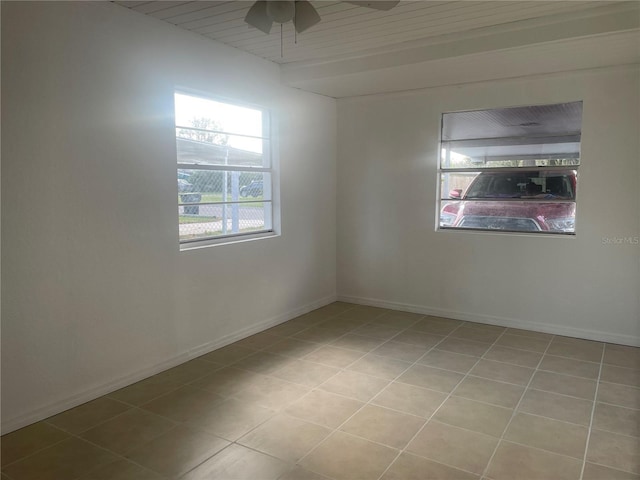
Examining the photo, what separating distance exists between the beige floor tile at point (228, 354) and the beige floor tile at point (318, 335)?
56 cm

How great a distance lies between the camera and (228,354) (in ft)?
12.5

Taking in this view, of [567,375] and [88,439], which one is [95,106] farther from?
[567,375]

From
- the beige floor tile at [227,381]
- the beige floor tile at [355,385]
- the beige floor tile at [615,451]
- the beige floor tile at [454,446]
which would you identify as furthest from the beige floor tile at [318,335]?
the beige floor tile at [615,451]

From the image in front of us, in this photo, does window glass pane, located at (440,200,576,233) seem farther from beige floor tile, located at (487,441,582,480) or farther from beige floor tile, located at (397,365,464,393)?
beige floor tile, located at (487,441,582,480)

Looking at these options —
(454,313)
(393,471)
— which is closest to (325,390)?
(393,471)

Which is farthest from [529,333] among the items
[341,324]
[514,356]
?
[341,324]

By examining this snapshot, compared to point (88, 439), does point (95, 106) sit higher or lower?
higher

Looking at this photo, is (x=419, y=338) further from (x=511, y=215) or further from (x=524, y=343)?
(x=511, y=215)

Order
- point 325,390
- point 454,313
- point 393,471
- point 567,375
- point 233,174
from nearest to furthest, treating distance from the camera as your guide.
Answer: point 393,471 < point 325,390 < point 567,375 < point 233,174 < point 454,313

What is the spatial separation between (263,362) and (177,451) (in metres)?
1.26

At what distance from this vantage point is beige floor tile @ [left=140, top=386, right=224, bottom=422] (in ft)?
9.26

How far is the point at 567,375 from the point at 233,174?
Answer: 3139mm

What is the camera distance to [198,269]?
3.72 m

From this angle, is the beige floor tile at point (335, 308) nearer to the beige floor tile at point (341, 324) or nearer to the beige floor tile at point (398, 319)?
the beige floor tile at point (341, 324)
